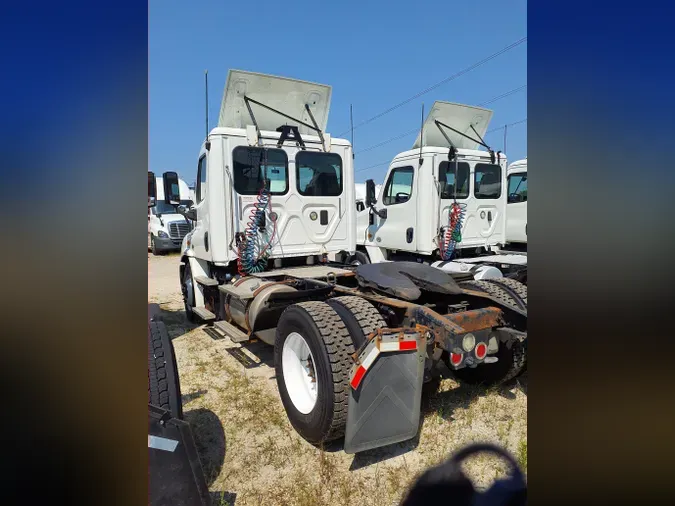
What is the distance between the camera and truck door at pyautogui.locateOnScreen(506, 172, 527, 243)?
8.44 metres

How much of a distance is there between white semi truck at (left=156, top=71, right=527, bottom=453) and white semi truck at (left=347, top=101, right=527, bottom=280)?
1275mm

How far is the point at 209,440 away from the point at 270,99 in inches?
159

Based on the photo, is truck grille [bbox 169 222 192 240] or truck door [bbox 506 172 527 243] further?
truck grille [bbox 169 222 192 240]

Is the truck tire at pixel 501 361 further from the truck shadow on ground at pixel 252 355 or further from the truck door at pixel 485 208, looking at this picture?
the truck door at pixel 485 208

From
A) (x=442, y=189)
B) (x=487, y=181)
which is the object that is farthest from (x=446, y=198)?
(x=487, y=181)

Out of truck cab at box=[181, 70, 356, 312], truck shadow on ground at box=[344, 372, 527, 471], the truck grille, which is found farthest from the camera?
the truck grille

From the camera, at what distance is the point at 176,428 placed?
2074mm

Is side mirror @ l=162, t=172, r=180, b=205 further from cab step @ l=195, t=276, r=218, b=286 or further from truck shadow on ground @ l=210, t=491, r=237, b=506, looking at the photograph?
truck shadow on ground @ l=210, t=491, r=237, b=506

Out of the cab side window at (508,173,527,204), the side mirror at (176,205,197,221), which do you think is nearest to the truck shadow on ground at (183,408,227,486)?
the side mirror at (176,205,197,221)

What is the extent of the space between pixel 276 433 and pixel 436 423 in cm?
131
